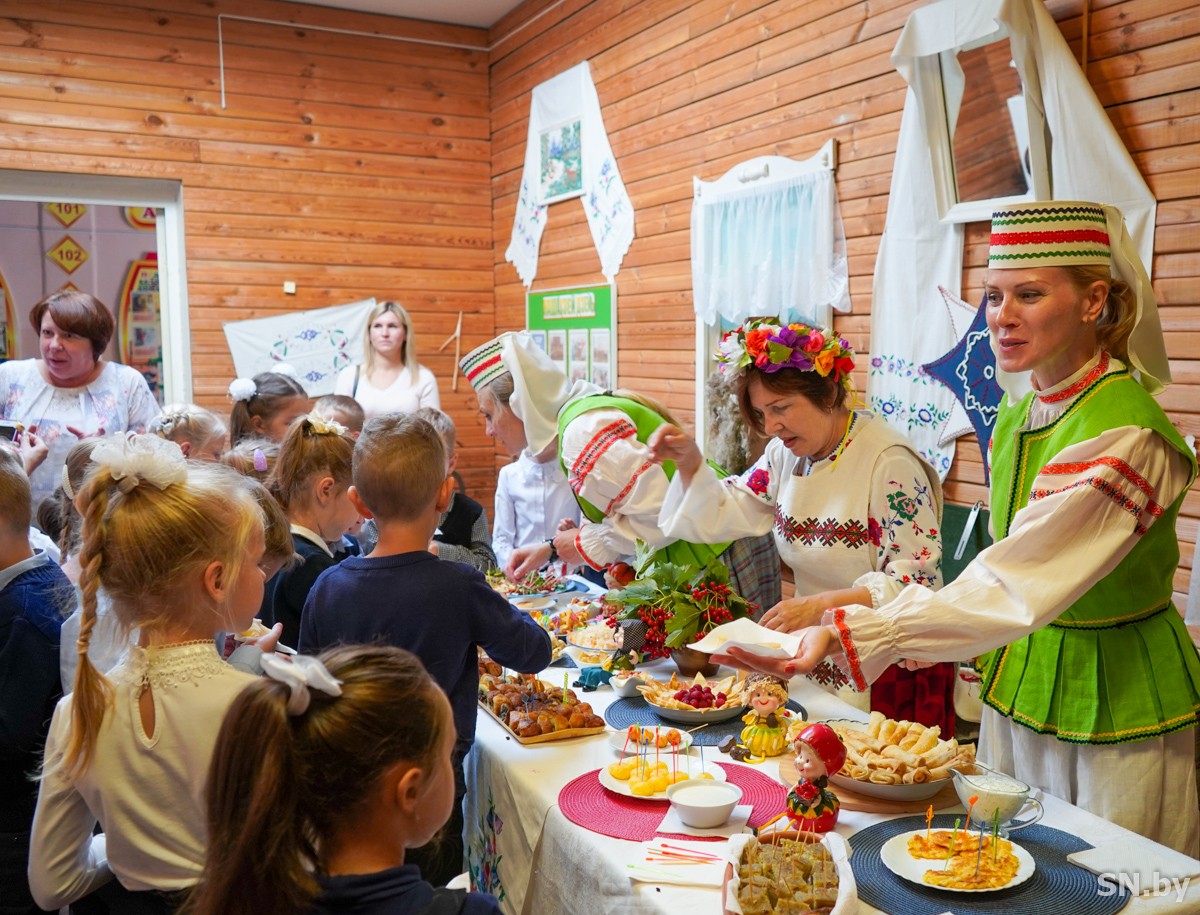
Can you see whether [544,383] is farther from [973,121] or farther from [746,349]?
[973,121]

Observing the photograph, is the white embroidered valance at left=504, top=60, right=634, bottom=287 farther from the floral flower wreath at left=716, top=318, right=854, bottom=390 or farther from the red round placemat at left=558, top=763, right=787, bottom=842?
the red round placemat at left=558, top=763, right=787, bottom=842

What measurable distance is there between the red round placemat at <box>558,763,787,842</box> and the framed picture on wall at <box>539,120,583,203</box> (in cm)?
464

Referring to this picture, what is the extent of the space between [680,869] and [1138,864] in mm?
693

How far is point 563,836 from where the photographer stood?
5.82 ft

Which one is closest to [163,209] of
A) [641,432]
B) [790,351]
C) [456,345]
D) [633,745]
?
[456,345]

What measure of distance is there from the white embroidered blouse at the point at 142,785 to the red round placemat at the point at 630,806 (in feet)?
2.05

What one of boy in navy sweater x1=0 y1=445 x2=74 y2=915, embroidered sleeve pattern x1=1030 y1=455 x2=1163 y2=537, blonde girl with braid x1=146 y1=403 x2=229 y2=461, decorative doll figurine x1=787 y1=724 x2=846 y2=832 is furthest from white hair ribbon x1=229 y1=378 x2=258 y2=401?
embroidered sleeve pattern x1=1030 y1=455 x2=1163 y2=537

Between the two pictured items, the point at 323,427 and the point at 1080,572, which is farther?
the point at 323,427

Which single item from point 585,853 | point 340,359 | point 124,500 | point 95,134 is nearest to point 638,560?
point 585,853

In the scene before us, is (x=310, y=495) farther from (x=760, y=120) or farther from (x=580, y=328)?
(x=580, y=328)

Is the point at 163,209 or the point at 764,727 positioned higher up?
the point at 163,209

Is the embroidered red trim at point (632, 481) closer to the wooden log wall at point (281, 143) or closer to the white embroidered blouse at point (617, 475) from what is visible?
the white embroidered blouse at point (617, 475)

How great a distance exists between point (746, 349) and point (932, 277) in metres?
1.45

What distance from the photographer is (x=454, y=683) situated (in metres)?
2.06
